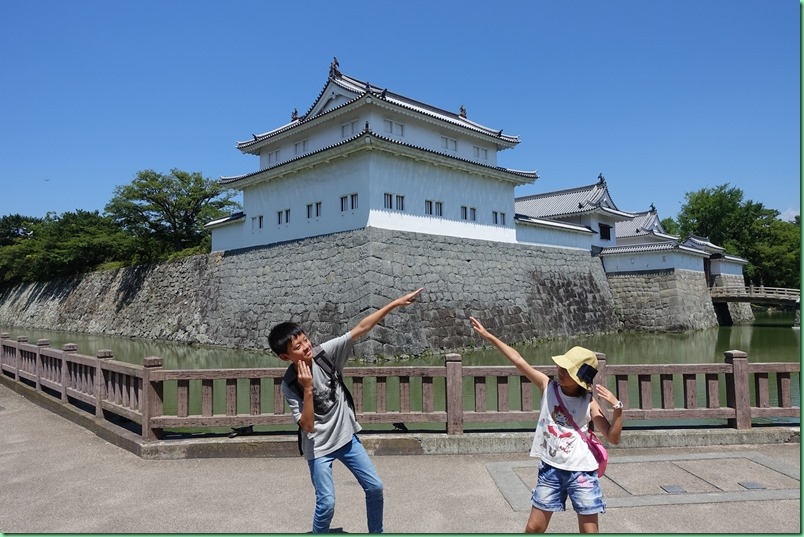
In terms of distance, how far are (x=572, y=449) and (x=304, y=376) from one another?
1.40 metres

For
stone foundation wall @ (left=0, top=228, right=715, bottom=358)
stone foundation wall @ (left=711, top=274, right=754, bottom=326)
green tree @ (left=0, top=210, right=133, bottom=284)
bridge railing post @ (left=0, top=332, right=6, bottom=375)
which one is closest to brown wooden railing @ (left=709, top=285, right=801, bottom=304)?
stone foundation wall @ (left=0, top=228, right=715, bottom=358)

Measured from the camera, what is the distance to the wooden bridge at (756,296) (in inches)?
1035

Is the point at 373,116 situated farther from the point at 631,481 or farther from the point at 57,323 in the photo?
the point at 57,323

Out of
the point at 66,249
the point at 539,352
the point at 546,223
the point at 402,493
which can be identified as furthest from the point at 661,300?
the point at 66,249

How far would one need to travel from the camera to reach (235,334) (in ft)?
63.5

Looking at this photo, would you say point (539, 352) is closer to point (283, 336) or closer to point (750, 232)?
point (283, 336)

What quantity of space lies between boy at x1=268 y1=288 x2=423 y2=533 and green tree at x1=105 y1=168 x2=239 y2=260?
2593 cm

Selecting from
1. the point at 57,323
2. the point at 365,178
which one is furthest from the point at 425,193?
the point at 57,323

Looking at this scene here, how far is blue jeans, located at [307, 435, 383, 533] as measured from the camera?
2.79 meters

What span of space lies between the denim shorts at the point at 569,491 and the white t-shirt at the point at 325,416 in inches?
41.7

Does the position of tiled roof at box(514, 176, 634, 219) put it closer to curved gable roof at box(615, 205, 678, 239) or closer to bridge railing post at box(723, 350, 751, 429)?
curved gable roof at box(615, 205, 678, 239)

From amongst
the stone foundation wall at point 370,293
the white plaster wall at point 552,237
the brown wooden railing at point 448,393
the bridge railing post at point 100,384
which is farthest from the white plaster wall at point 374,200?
the brown wooden railing at point 448,393

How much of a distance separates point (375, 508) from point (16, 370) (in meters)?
8.87

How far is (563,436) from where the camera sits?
104 inches
